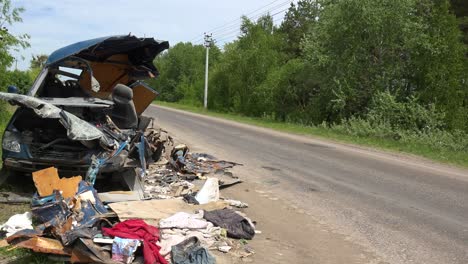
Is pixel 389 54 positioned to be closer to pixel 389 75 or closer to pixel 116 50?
pixel 389 75

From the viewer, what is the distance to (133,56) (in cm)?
1044

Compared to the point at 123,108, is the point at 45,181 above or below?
below

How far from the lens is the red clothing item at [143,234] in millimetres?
4523

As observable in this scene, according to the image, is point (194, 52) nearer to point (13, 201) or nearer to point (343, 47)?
point (343, 47)

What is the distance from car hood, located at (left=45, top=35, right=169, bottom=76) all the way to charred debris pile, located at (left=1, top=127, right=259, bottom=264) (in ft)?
6.61

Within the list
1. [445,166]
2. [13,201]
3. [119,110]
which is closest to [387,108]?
[445,166]

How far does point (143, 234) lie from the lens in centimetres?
488

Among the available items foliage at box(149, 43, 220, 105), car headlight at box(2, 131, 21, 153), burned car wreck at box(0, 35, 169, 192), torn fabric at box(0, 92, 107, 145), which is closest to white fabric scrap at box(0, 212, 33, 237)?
burned car wreck at box(0, 35, 169, 192)

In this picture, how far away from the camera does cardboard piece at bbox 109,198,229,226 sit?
5.62 meters

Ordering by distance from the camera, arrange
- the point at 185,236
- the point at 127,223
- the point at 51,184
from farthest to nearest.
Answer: the point at 51,184 → the point at 185,236 → the point at 127,223

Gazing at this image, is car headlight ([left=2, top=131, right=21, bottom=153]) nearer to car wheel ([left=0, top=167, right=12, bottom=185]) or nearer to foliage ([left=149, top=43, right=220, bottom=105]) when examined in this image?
car wheel ([left=0, top=167, right=12, bottom=185])

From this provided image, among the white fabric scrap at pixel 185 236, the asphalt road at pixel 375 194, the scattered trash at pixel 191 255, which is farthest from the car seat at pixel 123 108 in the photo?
the scattered trash at pixel 191 255

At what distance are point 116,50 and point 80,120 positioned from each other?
3.29m

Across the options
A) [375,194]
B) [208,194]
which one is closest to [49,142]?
[208,194]
